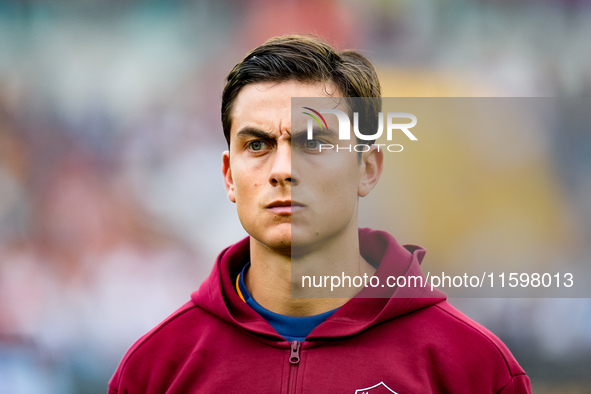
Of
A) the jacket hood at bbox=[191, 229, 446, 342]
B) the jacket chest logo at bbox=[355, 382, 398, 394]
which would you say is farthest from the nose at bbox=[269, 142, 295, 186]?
the jacket chest logo at bbox=[355, 382, 398, 394]

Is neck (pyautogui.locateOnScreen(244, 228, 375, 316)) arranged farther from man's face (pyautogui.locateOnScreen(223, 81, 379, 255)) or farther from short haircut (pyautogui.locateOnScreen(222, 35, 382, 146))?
short haircut (pyautogui.locateOnScreen(222, 35, 382, 146))

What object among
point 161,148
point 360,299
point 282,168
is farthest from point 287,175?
point 161,148

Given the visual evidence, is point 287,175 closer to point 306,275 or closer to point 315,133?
point 315,133

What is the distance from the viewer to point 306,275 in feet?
6.67

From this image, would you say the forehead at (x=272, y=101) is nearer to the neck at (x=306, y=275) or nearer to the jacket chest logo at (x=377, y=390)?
A: the neck at (x=306, y=275)

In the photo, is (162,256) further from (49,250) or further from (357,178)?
(357,178)

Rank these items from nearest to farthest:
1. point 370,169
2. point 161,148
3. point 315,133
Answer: point 315,133 → point 370,169 → point 161,148

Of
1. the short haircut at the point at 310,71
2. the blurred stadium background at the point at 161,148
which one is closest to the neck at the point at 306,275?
the short haircut at the point at 310,71

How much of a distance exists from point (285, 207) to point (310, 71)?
1.42 feet

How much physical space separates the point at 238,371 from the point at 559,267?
8.04 feet

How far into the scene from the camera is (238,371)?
1.97 m

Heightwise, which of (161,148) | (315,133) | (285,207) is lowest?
(285,207)

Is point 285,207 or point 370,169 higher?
point 370,169

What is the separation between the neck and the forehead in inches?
14.6
